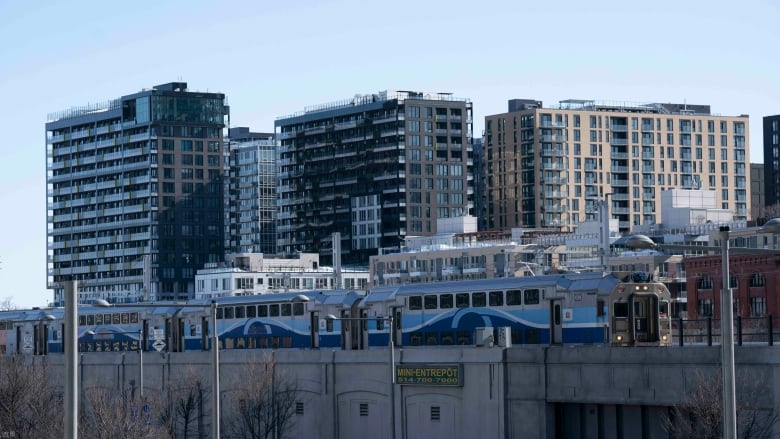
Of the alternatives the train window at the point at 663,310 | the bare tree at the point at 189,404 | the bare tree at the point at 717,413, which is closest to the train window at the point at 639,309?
the train window at the point at 663,310

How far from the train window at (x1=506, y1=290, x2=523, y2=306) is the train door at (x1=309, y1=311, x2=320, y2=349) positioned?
701 inches

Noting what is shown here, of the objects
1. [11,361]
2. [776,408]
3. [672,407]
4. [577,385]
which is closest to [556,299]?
[577,385]

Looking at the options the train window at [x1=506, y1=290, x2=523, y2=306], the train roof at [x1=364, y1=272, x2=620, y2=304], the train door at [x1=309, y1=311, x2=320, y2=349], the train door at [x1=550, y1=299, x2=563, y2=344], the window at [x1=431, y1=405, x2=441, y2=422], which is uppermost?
the train roof at [x1=364, y1=272, x2=620, y2=304]

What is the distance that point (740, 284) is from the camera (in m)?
157

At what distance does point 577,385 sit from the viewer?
226 ft

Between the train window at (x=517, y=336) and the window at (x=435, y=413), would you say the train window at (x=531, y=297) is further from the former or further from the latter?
the window at (x=435, y=413)

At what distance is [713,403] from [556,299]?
60.9 feet

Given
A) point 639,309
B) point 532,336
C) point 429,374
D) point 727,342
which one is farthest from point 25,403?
point 727,342

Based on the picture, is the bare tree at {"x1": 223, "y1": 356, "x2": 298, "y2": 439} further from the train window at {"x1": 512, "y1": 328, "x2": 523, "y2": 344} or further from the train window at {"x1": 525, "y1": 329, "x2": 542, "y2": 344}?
the train window at {"x1": 525, "y1": 329, "x2": 542, "y2": 344}

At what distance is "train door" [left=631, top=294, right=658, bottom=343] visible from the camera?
7381 centimetres

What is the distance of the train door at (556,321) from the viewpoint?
7556 centimetres

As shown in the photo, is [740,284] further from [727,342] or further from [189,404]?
[727,342]

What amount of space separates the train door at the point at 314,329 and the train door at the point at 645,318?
25.5 meters

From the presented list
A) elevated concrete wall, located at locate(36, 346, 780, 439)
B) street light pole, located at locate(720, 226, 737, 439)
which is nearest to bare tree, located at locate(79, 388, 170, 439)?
elevated concrete wall, located at locate(36, 346, 780, 439)
